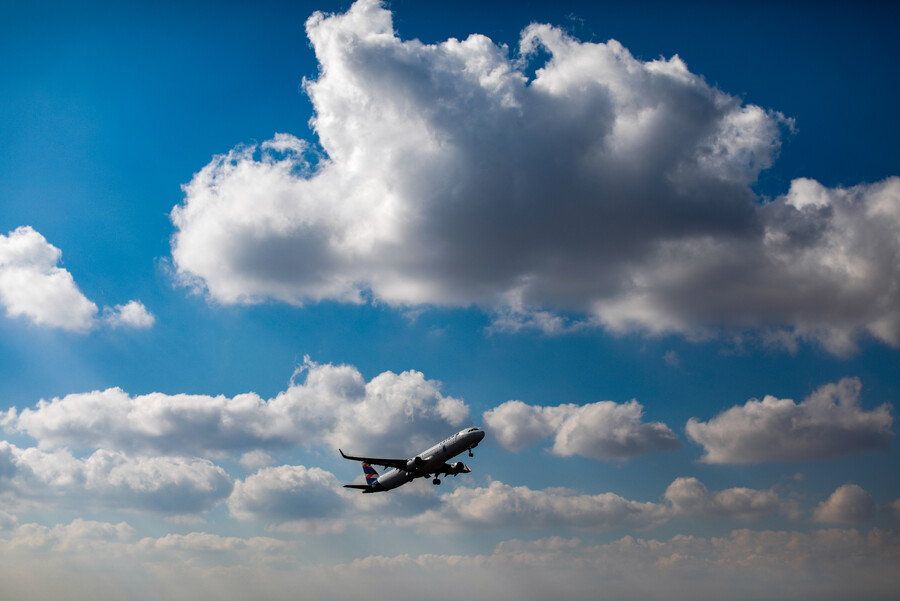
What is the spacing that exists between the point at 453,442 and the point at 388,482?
3225 centimetres

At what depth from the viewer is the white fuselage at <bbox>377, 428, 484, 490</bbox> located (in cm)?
17412

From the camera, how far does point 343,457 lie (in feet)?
580

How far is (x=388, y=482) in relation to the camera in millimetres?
197250

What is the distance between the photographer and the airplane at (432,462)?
174m

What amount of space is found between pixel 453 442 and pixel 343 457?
27257 millimetres

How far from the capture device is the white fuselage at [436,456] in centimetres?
17412

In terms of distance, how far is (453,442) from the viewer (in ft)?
574

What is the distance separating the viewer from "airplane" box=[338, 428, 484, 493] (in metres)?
174

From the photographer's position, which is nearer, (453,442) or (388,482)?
(453,442)

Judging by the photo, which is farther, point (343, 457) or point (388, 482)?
point (388, 482)

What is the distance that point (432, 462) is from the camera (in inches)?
7126

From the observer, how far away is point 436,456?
179 m

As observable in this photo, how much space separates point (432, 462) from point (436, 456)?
277cm
